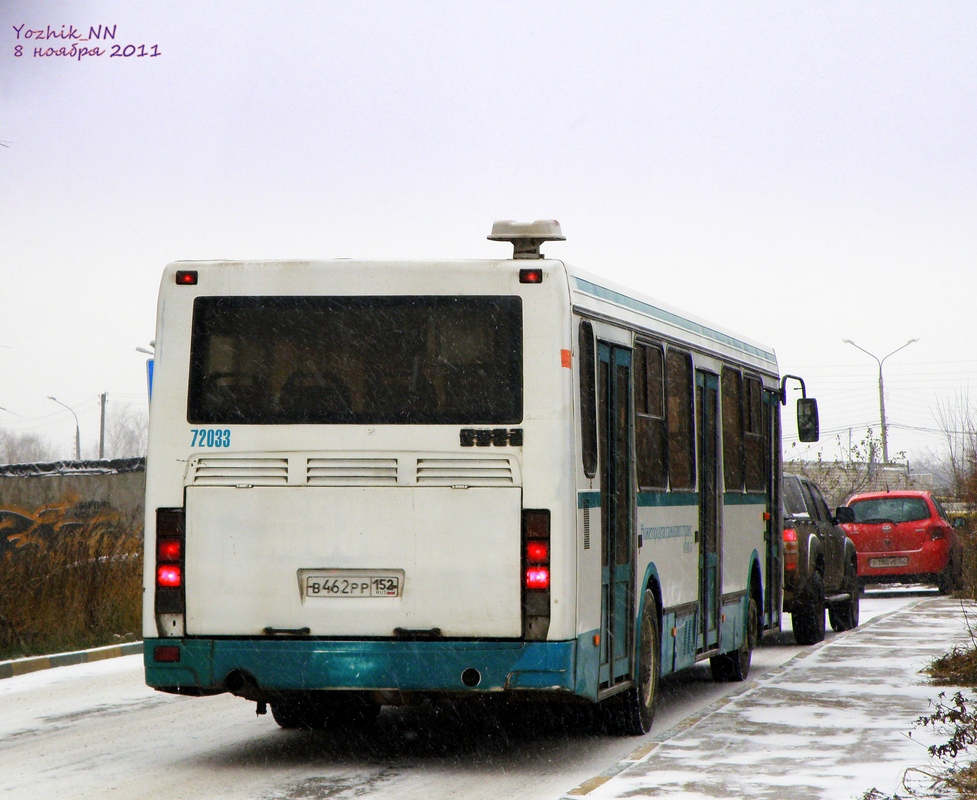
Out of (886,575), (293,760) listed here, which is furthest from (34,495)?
(293,760)

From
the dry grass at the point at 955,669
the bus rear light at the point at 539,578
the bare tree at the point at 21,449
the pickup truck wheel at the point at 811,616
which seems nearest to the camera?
the bus rear light at the point at 539,578

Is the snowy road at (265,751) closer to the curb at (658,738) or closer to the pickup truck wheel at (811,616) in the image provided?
the curb at (658,738)

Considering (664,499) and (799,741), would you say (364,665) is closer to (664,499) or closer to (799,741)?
(799,741)

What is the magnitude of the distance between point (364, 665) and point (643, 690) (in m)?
2.60

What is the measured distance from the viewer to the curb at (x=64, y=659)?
15.2m

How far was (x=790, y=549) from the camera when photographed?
17.7m

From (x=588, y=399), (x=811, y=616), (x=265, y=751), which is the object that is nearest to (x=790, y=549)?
(x=811, y=616)

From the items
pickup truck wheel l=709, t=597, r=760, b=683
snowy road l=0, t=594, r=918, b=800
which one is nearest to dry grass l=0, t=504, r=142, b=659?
snowy road l=0, t=594, r=918, b=800

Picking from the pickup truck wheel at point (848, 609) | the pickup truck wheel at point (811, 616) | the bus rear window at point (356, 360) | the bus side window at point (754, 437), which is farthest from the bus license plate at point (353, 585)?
the pickup truck wheel at point (848, 609)

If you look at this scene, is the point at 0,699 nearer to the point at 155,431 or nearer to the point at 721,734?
the point at 155,431

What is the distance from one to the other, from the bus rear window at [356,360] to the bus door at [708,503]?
3939 mm

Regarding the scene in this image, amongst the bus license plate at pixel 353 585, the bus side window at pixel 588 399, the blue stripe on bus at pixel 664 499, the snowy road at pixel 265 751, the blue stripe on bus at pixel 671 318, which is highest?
the blue stripe on bus at pixel 671 318

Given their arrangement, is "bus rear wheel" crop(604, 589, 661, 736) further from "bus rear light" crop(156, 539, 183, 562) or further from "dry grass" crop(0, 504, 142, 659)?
"dry grass" crop(0, 504, 142, 659)

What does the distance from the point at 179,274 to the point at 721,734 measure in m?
4.56
